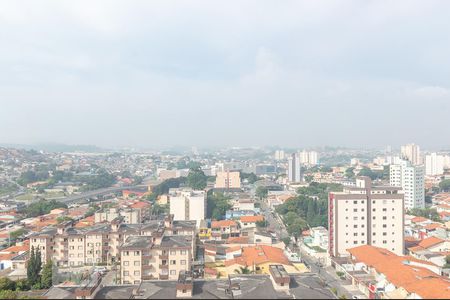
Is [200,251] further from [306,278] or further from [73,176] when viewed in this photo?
[73,176]

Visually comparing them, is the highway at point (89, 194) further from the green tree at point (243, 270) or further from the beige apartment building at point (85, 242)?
the green tree at point (243, 270)

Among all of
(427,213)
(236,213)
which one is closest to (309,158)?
(427,213)

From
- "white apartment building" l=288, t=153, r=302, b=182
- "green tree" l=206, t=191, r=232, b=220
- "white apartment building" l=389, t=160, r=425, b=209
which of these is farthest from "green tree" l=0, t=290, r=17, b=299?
"white apartment building" l=288, t=153, r=302, b=182

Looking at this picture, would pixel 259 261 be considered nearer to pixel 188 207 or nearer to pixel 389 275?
pixel 389 275

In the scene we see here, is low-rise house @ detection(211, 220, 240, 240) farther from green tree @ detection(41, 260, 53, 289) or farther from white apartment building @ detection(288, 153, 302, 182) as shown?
white apartment building @ detection(288, 153, 302, 182)

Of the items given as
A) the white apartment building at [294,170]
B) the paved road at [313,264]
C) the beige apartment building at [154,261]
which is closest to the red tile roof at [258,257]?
the paved road at [313,264]

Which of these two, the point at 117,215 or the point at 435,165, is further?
the point at 435,165

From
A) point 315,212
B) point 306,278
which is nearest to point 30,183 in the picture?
point 315,212
